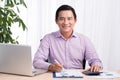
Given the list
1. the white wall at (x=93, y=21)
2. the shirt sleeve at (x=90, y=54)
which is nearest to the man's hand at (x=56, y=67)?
the shirt sleeve at (x=90, y=54)

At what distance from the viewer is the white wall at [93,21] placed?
3.55 meters

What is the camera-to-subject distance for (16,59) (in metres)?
1.84

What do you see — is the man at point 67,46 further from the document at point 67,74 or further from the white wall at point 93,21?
the white wall at point 93,21

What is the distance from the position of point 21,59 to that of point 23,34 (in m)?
1.97

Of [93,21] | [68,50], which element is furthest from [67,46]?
[93,21]

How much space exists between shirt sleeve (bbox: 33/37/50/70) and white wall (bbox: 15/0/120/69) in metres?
1.27

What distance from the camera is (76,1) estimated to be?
360 centimetres

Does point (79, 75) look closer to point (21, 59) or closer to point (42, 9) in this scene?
point (21, 59)

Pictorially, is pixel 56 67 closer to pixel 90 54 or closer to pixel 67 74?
pixel 67 74

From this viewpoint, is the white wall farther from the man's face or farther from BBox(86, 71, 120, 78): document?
BBox(86, 71, 120, 78): document

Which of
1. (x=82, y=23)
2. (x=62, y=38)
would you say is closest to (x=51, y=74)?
(x=62, y=38)

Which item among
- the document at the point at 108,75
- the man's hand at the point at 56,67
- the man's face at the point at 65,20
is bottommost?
the document at the point at 108,75

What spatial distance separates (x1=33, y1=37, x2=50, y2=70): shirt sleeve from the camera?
2170 millimetres

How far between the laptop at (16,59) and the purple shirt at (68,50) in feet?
1.76
